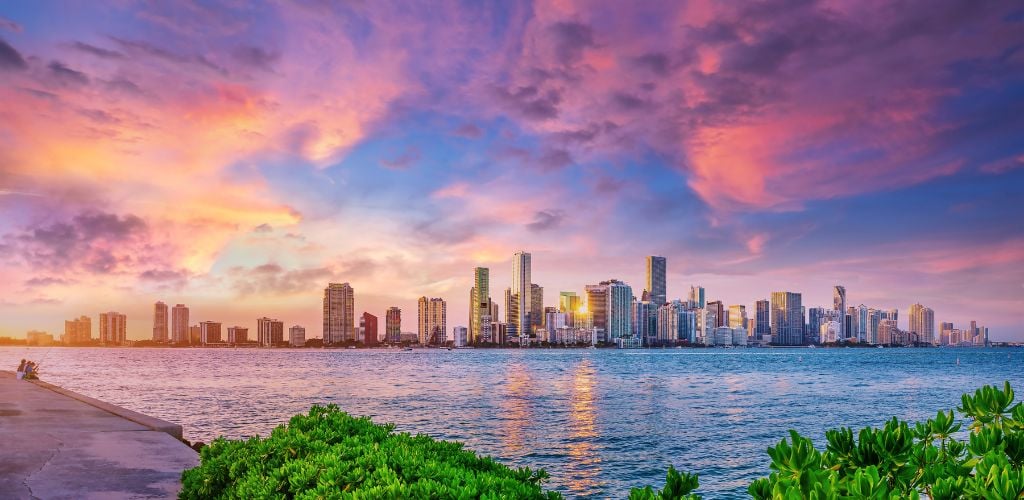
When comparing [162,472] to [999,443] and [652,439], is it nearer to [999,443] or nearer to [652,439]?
[999,443]

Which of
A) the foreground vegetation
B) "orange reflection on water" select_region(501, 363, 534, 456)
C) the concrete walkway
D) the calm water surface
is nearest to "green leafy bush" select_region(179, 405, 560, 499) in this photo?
the foreground vegetation

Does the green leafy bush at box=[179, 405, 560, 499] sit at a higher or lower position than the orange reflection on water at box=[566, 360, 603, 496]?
higher

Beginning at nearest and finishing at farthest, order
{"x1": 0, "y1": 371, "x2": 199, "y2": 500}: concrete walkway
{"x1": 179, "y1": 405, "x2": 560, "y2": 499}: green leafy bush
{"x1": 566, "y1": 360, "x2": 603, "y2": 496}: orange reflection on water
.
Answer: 1. {"x1": 179, "y1": 405, "x2": 560, "y2": 499}: green leafy bush
2. {"x1": 0, "y1": 371, "x2": 199, "y2": 500}: concrete walkway
3. {"x1": 566, "y1": 360, "x2": 603, "y2": 496}: orange reflection on water

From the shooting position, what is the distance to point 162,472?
1171 cm

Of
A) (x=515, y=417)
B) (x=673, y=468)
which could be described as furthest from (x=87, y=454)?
(x=515, y=417)

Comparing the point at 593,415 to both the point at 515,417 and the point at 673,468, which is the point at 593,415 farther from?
the point at 673,468

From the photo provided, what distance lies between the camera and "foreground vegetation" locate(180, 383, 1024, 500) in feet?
11.4

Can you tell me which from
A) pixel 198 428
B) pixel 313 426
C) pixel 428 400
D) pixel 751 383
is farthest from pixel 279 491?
pixel 751 383

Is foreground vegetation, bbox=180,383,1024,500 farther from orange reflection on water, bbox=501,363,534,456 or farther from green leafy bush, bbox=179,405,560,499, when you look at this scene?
orange reflection on water, bbox=501,363,534,456

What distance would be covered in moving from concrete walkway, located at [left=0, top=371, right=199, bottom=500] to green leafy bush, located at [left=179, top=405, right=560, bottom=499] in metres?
3.30

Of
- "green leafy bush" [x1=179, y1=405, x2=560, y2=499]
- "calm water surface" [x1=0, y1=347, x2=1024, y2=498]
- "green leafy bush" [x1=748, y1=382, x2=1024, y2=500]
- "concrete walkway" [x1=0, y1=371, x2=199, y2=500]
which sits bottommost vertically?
"calm water surface" [x1=0, y1=347, x2=1024, y2=498]

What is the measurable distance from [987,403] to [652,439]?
90.3 ft

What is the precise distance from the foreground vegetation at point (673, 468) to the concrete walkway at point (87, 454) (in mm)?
3839

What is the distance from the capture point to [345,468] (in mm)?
5555
